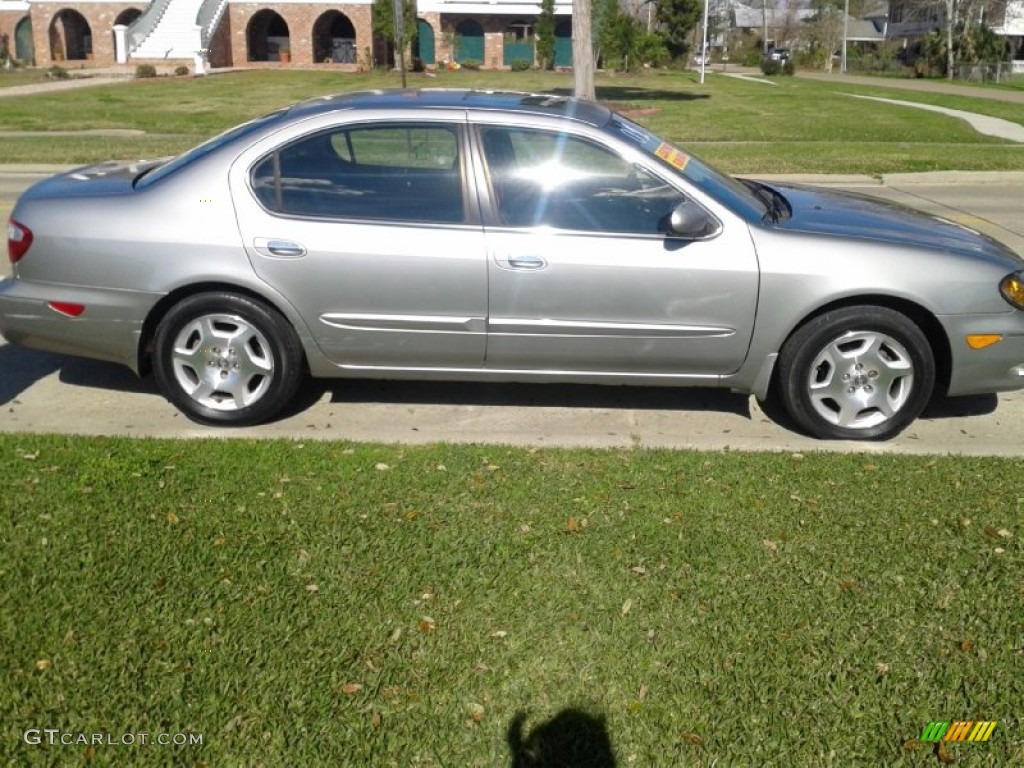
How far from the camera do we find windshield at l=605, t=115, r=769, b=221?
5.45m

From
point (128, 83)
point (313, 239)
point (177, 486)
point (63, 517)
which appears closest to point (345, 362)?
point (313, 239)

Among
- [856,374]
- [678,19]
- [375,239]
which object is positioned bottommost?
[856,374]

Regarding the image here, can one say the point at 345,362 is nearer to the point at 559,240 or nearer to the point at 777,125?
the point at 559,240

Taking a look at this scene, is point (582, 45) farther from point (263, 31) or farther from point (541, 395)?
point (263, 31)

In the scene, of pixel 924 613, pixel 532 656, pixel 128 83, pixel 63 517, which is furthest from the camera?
pixel 128 83

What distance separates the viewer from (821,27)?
269 ft

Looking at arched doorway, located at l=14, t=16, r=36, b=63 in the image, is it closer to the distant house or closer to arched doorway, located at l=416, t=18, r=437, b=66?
the distant house

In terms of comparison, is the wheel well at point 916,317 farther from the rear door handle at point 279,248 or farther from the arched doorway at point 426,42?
the arched doorway at point 426,42

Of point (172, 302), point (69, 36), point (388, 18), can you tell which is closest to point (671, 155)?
point (172, 302)

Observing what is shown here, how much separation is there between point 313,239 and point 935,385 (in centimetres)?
328

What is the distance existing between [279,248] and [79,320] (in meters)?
1.12

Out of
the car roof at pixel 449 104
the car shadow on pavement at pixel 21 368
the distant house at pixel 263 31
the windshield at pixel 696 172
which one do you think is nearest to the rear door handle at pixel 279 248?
the car roof at pixel 449 104

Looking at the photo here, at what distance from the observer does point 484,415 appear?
5824 mm

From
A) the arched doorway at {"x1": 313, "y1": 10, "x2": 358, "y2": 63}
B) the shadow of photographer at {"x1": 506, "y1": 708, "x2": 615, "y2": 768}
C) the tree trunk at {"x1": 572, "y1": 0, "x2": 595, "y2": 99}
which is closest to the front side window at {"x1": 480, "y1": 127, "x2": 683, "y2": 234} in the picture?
the shadow of photographer at {"x1": 506, "y1": 708, "x2": 615, "y2": 768}
